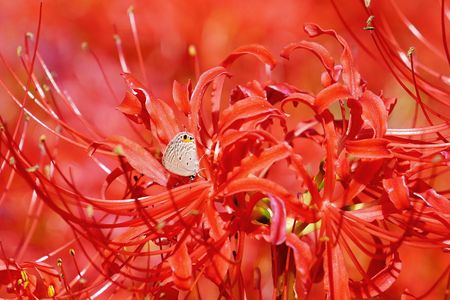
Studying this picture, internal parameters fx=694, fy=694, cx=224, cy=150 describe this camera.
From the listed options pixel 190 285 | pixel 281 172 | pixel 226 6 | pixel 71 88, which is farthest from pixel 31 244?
pixel 190 285

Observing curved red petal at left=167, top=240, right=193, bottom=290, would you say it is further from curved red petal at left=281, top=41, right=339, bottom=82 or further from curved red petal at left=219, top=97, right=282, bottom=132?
curved red petal at left=281, top=41, right=339, bottom=82

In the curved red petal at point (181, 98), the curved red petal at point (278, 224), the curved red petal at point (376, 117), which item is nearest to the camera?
the curved red petal at point (278, 224)

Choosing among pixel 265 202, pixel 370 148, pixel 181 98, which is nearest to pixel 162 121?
pixel 181 98

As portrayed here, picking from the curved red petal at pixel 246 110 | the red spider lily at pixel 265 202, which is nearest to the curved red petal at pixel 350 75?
the red spider lily at pixel 265 202

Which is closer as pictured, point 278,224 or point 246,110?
Result: point 278,224

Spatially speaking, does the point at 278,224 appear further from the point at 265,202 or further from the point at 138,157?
the point at 138,157

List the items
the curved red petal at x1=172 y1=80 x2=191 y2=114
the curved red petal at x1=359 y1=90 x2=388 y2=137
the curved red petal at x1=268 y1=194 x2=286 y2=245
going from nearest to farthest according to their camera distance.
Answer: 1. the curved red petal at x1=268 y1=194 x2=286 y2=245
2. the curved red petal at x1=359 y1=90 x2=388 y2=137
3. the curved red petal at x1=172 y1=80 x2=191 y2=114

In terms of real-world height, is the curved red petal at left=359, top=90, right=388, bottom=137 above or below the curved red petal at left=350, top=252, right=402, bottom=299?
above

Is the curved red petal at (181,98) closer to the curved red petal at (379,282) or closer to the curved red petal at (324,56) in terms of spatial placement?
the curved red petal at (324,56)

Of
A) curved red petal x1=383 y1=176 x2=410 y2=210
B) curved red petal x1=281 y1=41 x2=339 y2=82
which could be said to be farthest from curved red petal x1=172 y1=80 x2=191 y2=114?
curved red petal x1=383 y1=176 x2=410 y2=210

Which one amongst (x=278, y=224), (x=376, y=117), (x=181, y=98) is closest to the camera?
(x=278, y=224)

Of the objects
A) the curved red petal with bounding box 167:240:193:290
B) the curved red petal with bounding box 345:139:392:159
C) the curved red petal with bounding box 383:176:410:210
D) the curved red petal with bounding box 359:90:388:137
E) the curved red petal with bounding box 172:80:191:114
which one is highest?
the curved red petal with bounding box 172:80:191:114
